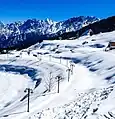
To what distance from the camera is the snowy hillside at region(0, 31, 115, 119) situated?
47234mm

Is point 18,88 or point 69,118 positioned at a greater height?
point 69,118

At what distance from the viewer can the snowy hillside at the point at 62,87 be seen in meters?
47.2

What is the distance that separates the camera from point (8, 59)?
167 meters

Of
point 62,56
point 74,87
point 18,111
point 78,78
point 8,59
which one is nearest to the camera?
point 18,111

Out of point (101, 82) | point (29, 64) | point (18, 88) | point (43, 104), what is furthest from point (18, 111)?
point (29, 64)

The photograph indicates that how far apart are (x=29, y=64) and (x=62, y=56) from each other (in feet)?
62.7

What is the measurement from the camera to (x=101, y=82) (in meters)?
80.0

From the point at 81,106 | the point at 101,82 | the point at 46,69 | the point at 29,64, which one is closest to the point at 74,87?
the point at 101,82

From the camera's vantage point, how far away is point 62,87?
78.8 m

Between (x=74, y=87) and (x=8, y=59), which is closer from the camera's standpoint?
(x=74, y=87)

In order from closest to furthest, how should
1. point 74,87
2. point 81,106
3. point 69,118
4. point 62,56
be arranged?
point 69,118, point 81,106, point 74,87, point 62,56

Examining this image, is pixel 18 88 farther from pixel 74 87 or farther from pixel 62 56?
pixel 62 56

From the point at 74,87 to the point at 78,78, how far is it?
14211 millimetres

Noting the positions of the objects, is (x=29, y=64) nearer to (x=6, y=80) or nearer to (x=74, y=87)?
(x=6, y=80)
